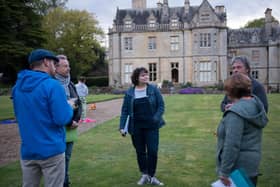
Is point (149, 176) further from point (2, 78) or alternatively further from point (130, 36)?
point (2, 78)

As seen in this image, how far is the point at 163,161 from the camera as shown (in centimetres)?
722

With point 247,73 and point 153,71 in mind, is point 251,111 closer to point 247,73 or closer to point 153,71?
point 247,73

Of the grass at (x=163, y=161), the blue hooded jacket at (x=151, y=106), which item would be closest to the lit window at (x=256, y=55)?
the grass at (x=163, y=161)

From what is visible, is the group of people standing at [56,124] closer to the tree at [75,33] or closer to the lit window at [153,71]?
the lit window at [153,71]

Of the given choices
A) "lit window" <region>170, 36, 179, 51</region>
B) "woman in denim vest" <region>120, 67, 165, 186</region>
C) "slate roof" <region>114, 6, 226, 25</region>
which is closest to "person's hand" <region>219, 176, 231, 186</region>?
"woman in denim vest" <region>120, 67, 165, 186</region>

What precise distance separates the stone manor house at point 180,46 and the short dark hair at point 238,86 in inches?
1503

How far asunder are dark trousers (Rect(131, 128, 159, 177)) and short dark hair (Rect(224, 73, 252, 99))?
232 cm

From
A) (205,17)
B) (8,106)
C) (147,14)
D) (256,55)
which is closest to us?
(8,106)

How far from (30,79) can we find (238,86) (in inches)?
74.1

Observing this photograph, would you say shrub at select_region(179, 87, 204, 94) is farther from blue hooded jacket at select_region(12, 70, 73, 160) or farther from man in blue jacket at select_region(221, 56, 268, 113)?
blue hooded jacket at select_region(12, 70, 73, 160)

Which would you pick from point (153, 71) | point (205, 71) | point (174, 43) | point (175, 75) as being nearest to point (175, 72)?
point (175, 75)

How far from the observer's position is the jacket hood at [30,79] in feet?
10.8

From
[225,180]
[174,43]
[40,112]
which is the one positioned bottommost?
[225,180]

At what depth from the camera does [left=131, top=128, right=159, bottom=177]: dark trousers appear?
545 centimetres
